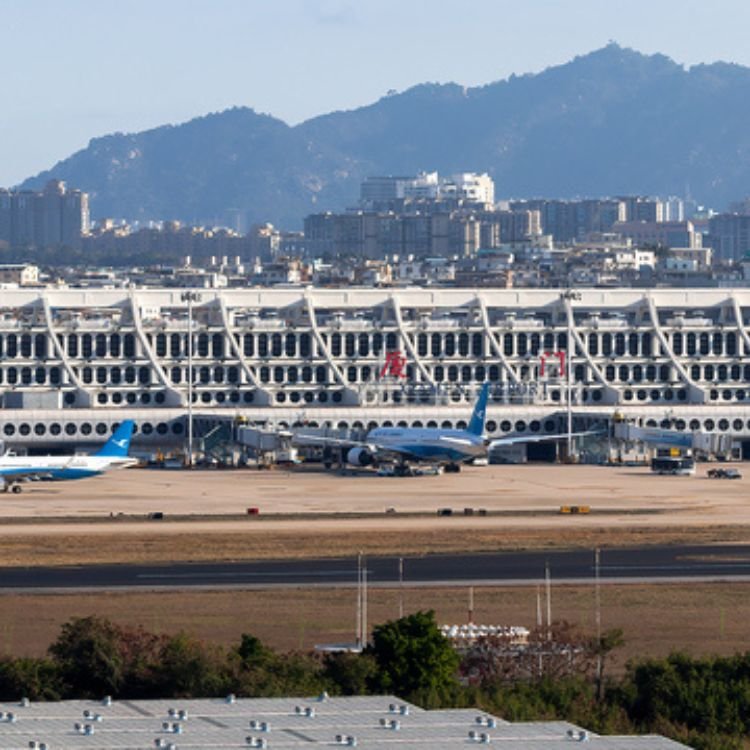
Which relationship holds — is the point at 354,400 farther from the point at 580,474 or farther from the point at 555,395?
the point at 580,474

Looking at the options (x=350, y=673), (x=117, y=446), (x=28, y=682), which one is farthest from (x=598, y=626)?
(x=117, y=446)

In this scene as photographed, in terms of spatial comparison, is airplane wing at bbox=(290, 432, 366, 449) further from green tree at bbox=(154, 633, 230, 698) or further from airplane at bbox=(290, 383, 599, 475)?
green tree at bbox=(154, 633, 230, 698)

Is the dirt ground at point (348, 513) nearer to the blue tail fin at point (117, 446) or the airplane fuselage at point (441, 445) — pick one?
the airplane fuselage at point (441, 445)

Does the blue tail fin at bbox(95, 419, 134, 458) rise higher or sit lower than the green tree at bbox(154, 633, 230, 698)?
lower

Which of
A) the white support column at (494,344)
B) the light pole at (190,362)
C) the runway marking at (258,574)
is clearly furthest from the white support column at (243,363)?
the runway marking at (258,574)

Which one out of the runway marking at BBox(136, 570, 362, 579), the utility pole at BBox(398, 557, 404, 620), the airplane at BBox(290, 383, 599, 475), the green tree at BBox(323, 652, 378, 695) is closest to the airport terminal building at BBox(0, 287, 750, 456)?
the airplane at BBox(290, 383, 599, 475)

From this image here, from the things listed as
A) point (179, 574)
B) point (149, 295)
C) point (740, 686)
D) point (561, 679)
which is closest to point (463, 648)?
point (561, 679)
